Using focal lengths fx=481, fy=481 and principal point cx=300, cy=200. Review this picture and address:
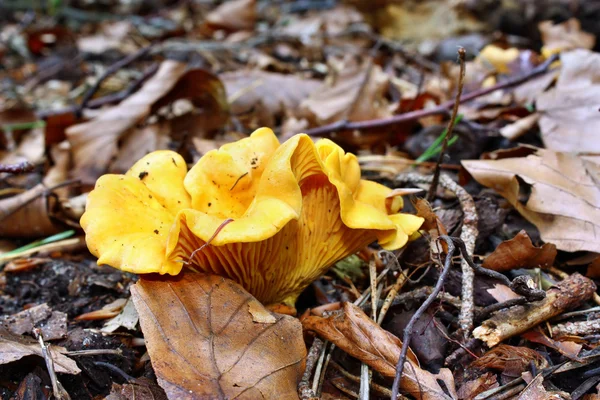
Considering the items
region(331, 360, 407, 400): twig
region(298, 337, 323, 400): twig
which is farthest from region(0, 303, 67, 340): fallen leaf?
region(331, 360, 407, 400): twig

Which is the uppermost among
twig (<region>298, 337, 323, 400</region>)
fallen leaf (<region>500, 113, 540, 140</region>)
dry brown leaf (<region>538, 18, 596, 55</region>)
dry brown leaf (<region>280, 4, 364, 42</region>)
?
dry brown leaf (<region>538, 18, 596, 55</region>)

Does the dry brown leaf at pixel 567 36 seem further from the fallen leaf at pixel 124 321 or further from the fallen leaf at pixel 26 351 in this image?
the fallen leaf at pixel 26 351

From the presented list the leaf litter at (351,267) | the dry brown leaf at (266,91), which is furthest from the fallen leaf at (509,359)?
the dry brown leaf at (266,91)

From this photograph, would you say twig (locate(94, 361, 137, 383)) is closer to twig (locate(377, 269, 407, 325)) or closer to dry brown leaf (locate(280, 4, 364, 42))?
twig (locate(377, 269, 407, 325))

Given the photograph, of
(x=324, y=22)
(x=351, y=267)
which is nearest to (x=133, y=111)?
(x=351, y=267)

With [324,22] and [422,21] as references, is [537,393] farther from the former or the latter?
[324,22]

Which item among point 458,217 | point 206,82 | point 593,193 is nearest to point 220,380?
point 458,217

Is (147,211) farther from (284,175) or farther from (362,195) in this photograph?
(362,195)
